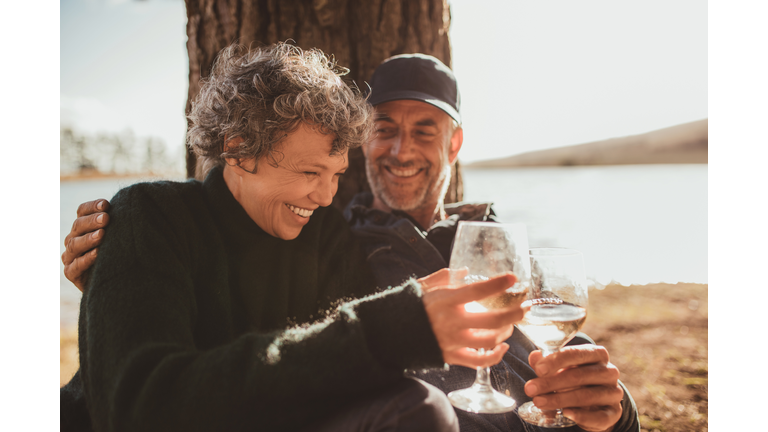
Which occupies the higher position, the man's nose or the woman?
the man's nose

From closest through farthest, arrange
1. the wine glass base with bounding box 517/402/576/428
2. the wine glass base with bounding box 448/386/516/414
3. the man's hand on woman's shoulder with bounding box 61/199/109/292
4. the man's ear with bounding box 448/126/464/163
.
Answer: the wine glass base with bounding box 448/386/516/414, the wine glass base with bounding box 517/402/576/428, the man's hand on woman's shoulder with bounding box 61/199/109/292, the man's ear with bounding box 448/126/464/163

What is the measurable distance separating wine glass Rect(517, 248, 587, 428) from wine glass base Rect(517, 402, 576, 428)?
0.86ft

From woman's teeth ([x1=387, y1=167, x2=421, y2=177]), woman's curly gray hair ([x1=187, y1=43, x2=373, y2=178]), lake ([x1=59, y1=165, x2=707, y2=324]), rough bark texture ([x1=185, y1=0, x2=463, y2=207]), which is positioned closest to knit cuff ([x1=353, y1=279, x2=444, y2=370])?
woman's curly gray hair ([x1=187, y1=43, x2=373, y2=178])

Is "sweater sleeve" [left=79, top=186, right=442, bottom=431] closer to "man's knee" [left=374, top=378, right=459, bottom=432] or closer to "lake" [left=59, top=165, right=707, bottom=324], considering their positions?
"man's knee" [left=374, top=378, right=459, bottom=432]

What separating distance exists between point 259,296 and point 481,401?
974 mm

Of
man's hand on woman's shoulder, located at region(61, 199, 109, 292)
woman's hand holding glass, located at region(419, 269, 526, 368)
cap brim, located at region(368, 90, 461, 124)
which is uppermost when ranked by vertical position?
cap brim, located at region(368, 90, 461, 124)

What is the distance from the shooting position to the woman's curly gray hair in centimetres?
175

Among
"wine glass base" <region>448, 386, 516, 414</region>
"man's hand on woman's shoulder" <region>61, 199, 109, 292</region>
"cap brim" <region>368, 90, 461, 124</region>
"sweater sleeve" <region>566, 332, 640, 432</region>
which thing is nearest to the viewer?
"wine glass base" <region>448, 386, 516, 414</region>

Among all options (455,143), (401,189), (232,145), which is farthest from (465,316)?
(455,143)

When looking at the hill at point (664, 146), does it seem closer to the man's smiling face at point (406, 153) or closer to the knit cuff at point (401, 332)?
the man's smiling face at point (406, 153)

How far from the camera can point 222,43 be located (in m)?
2.63

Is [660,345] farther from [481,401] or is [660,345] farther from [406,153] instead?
[481,401]

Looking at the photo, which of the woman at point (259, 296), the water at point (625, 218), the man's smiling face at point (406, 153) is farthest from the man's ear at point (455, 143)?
the woman at point (259, 296)

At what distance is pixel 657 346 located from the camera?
430cm
